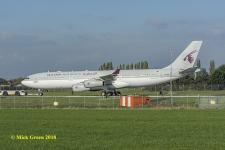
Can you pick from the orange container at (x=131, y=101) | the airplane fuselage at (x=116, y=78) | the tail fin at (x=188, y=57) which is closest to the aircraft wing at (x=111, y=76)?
the airplane fuselage at (x=116, y=78)

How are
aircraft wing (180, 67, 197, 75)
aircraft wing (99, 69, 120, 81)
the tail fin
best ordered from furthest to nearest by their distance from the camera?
the tail fin < aircraft wing (180, 67, 197, 75) < aircraft wing (99, 69, 120, 81)

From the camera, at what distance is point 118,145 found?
56.1 ft

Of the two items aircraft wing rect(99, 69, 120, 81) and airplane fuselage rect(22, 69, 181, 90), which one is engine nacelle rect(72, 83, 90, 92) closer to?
airplane fuselage rect(22, 69, 181, 90)

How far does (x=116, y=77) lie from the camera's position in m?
76.1

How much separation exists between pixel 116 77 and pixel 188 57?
12.1m

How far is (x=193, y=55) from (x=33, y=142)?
65.3 metres

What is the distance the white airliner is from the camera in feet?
247

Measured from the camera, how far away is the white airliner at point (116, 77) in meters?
75.3

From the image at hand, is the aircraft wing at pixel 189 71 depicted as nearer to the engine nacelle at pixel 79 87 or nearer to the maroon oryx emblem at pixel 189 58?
the maroon oryx emblem at pixel 189 58

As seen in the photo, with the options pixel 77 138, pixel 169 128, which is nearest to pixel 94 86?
pixel 169 128

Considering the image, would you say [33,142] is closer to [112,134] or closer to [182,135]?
[112,134]

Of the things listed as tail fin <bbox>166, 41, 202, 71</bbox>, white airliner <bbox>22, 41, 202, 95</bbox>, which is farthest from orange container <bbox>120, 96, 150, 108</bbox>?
tail fin <bbox>166, 41, 202, 71</bbox>

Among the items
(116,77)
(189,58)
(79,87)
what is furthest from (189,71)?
(79,87)

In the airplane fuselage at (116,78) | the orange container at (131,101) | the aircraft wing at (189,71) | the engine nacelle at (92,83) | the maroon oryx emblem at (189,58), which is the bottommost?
the orange container at (131,101)
